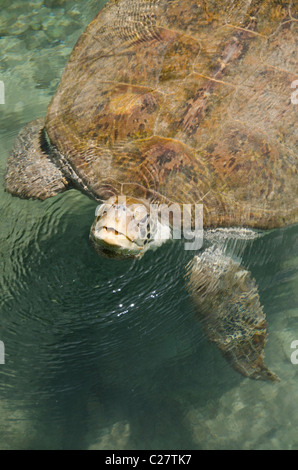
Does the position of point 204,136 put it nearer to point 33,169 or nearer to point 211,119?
point 211,119

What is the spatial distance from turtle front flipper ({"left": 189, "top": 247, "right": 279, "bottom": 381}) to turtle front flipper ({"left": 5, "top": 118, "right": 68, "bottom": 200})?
1377 millimetres

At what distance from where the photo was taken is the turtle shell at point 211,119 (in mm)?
3146

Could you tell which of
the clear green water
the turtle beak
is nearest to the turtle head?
the turtle beak

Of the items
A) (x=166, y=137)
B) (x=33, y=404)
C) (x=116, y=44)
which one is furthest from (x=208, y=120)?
(x=33, y=404)

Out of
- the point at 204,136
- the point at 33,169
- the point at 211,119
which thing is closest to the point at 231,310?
the point at 204,136

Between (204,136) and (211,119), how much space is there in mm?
129

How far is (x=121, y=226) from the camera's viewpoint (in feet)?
10.0

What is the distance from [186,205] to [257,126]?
2.45 ft

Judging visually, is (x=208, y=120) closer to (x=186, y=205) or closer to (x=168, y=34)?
(x=186, y=205)

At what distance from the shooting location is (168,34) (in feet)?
11.3

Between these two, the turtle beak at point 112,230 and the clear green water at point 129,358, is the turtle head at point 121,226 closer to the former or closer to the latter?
the turtle beak at point 112,230

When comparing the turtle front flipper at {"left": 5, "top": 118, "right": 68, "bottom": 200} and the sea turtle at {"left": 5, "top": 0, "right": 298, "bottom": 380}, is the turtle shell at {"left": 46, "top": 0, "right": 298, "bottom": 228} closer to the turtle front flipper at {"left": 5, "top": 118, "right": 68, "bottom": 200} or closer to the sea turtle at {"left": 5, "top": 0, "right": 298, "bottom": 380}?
the sea turtle at {"left": 5, "top": 0, "right": 298, "bottom": 380}

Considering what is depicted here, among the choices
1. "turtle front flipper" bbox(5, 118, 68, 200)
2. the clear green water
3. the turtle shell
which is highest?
the turtle shell

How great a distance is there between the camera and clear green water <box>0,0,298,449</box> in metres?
3.40
